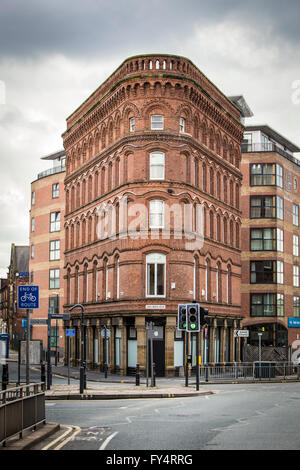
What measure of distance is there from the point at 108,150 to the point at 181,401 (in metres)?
25.9

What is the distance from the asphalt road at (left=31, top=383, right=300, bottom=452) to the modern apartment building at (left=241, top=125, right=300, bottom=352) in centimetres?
3761

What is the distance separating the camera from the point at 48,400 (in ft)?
80.7

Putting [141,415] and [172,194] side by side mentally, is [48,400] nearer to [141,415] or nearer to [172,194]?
[141,415]

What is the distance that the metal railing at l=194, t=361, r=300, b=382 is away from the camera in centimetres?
3791

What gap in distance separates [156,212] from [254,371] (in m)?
11.3

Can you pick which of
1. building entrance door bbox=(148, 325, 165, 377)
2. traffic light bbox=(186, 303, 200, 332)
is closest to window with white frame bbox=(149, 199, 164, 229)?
building entrance door bbox=(148, 325, 165, 377)

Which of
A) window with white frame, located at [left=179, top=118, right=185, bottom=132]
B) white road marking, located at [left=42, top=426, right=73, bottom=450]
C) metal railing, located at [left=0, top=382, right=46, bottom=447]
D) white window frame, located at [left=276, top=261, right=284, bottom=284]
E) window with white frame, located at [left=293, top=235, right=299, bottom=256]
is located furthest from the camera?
window with white frame, located at [left=293, top=235, right=299, bottom=256]

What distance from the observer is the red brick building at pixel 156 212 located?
137 ft

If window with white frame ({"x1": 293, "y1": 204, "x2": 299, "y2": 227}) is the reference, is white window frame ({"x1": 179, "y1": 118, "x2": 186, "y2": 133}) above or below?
above

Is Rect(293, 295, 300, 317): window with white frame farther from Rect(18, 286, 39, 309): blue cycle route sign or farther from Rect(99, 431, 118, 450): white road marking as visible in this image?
Rect(99, 431, 118, 450): white road marking

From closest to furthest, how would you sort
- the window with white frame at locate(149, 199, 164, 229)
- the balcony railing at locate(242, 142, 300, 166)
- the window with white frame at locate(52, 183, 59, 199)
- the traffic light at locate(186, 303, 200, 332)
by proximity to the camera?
the traffic light at locate(186, 303, 200, 332) → the window with white frame at locate(149, 199, 164, 229) → the balcony railing at locate(242, 142, 300, 166) → the window with white frame at locate(52, 183, 59, 199)

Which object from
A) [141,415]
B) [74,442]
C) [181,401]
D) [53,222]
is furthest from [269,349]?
[53,222]

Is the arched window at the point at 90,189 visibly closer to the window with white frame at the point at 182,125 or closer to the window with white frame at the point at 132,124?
the window with white frame at the point at 132,124

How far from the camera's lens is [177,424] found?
53.5 feet
